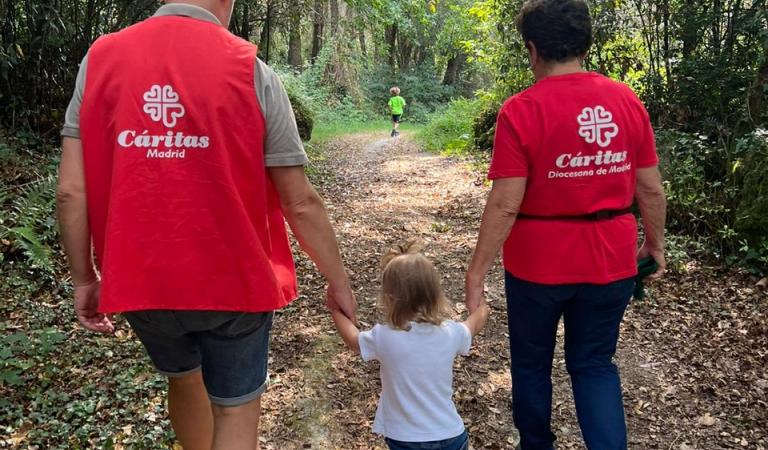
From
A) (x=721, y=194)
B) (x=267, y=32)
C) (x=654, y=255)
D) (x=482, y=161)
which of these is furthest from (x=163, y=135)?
(x=267, y=32)

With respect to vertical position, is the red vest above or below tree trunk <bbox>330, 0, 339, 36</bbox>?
below

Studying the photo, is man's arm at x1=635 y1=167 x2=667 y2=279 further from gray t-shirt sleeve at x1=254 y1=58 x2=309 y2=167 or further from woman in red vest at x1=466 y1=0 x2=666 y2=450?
gray t-shirt sleeve at x1=254 y1=58 x2=309 y2=167

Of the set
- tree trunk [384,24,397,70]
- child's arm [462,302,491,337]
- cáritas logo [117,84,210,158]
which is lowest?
child's arm [462,302,491,337]

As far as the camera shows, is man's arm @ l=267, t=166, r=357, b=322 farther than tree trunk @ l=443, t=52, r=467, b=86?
No

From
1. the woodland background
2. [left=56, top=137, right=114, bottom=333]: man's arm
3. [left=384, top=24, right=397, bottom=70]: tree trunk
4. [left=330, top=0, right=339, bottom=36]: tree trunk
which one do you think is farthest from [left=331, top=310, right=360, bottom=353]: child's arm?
[left=384, top=24, right=397, bottom=70]: tree trunk

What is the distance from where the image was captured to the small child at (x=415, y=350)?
7.62 ft

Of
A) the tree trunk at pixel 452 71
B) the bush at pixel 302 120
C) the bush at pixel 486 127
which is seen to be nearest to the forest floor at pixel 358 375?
the bush at pixel 486 127

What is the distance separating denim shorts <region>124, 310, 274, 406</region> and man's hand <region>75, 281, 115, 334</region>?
18cm

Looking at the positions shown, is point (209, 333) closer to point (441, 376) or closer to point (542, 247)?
point (441, 376)

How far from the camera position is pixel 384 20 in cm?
1562

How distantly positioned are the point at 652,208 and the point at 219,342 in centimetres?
199

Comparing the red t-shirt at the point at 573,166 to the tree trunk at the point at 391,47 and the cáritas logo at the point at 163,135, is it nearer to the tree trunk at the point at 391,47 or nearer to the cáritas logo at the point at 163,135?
the cáritas logo at the point at 163,135

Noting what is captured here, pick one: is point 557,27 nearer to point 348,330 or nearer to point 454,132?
point 348,330

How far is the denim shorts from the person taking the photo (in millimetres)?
2082
